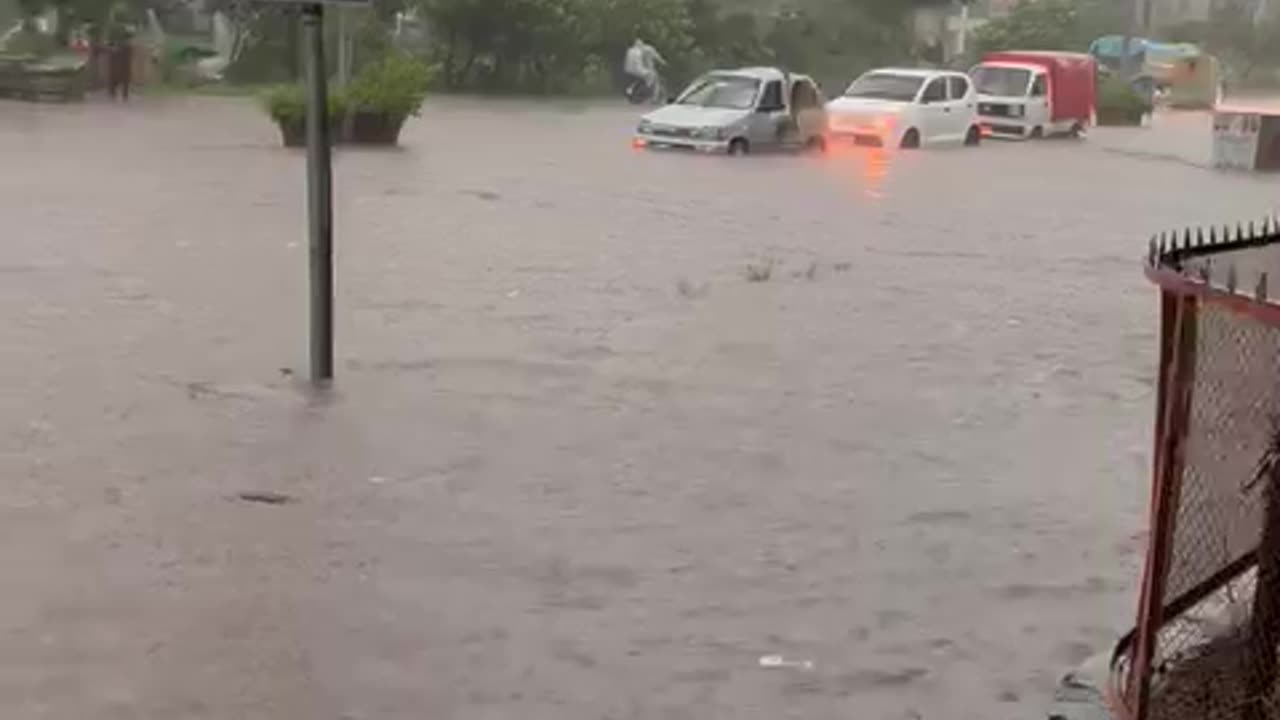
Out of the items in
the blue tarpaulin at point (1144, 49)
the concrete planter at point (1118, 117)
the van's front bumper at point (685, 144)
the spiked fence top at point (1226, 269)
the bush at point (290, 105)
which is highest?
the spiked fence top at point (1226, 269)

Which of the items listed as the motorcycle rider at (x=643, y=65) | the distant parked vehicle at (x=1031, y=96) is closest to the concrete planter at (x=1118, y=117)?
the distant parked vehicle at (x=1031, y=96)

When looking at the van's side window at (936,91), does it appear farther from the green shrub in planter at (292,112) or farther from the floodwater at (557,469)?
the floodwater at (557,469)

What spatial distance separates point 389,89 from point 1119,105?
2167 cm

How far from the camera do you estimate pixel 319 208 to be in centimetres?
959

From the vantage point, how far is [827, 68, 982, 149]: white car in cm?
3088

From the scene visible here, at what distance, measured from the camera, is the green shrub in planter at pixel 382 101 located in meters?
26.0

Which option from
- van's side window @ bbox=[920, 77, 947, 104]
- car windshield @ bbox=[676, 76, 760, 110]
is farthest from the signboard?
car windshield @ bbox=[676, 76, 760, 110]

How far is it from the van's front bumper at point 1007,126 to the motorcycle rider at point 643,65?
25.0ft

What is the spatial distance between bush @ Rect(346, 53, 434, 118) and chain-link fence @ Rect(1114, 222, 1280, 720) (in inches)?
861

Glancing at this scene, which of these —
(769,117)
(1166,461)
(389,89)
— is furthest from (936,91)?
(1166,461)

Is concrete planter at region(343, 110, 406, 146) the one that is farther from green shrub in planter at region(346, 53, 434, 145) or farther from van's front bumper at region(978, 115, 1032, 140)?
van's front bumper at region(978, 115, 1032, 140)

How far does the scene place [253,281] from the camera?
13633 millimetres

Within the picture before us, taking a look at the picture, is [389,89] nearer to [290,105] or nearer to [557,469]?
[290,105]

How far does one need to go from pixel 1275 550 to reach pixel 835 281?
10.9 metres
